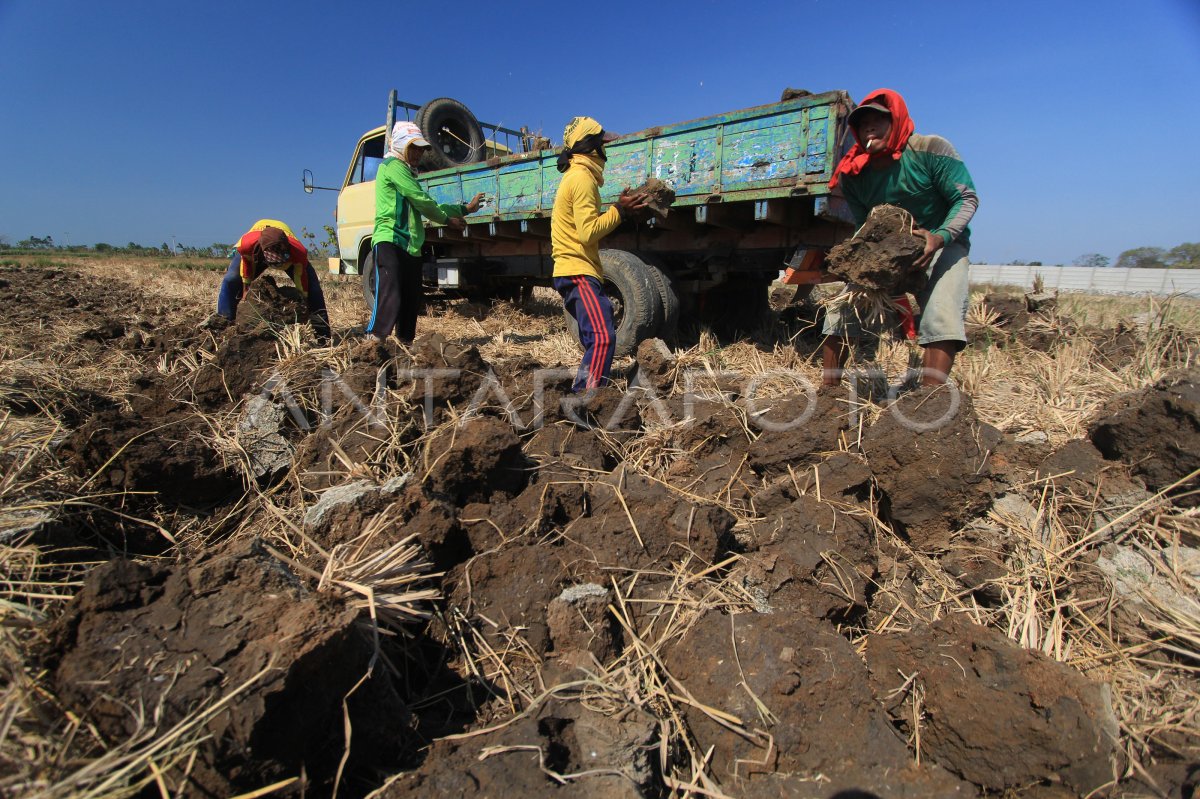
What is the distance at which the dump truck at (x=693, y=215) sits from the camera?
14.2ft

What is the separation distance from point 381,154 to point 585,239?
6.42 meters

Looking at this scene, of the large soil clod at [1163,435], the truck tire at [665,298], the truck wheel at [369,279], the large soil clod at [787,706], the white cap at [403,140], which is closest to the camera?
the large soil clod at [787,706]

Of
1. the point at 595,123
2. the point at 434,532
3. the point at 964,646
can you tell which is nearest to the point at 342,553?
the point at 434,532

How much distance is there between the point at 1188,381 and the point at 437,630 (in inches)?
118

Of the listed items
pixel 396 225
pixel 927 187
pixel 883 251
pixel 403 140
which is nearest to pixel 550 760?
pixel 883 251

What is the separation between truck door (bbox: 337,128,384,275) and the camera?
26.7 ft

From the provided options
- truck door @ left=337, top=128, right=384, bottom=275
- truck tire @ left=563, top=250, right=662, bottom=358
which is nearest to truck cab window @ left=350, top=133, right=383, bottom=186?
truck door @ left=337, top=128, right=384, bottom=275

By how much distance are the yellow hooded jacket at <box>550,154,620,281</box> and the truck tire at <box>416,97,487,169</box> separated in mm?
5052

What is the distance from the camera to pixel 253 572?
1484mm

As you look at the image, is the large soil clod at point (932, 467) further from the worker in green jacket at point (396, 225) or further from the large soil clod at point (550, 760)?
the worker in green jacket at point (396, 225)

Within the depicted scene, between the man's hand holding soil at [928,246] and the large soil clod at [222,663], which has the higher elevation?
the man's hand holding soil at [928,246]

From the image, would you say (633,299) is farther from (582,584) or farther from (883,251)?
(582,584)

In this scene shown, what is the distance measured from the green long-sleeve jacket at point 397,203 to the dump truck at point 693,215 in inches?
67.6

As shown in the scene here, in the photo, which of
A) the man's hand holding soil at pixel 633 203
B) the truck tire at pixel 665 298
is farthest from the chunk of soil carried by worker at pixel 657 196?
Result: the truck tire at pixel 665 298
